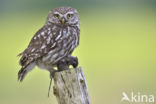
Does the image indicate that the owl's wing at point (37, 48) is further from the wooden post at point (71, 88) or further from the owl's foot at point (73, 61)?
the wooden post at point (71, 88)

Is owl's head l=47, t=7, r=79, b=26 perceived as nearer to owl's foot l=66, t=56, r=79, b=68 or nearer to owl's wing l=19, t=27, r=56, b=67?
owl's wing l=19, t=27, r=56, b=67

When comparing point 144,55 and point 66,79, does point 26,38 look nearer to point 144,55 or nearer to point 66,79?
point 144,55

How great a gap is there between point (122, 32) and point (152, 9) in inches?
119

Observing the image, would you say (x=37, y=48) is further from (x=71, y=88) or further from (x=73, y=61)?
(x=71, y=88)

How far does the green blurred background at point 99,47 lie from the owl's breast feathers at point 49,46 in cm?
297

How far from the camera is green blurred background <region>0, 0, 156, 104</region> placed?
10754 millimetres

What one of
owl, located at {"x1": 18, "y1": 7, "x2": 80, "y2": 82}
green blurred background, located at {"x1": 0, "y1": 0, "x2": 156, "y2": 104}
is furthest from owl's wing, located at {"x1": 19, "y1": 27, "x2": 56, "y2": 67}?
green blurred background, located at {"x1": 0, "y1": 0, "x2": 156, "y2": 104}

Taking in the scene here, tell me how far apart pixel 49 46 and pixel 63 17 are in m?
0.62

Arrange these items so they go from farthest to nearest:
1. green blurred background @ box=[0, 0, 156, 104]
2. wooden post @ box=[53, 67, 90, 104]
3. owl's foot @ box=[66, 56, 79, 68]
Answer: green blurred background @ box=[0, 0, 156, 104], owl's foot @ box=[66, 56, 79, 68], wooden post @ box=[53, 67, 90, 104]

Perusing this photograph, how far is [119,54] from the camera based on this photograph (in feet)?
45.7

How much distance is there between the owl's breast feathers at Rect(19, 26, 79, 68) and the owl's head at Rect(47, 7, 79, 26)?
24 cm

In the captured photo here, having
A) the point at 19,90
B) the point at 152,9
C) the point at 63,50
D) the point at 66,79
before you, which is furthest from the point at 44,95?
the point at 152,9

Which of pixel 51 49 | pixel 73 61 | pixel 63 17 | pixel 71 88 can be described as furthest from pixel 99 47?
pixel 71 88

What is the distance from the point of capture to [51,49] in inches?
253
